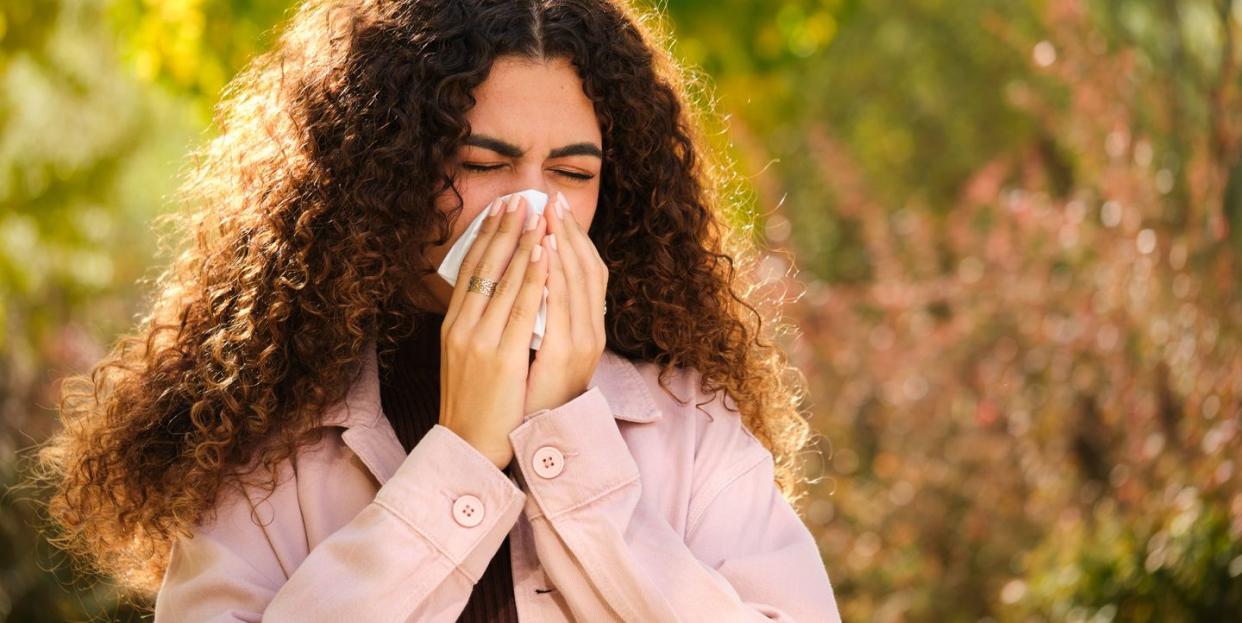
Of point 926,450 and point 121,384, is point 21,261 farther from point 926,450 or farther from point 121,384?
point 121,384

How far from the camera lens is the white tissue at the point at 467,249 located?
7.21ft

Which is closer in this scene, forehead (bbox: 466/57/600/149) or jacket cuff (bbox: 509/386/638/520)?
jacket cuff (bbox: 509/386/638/520)

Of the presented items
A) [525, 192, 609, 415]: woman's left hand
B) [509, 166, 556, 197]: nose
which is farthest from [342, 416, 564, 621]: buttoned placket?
[509, 166, 556, 197]: nose

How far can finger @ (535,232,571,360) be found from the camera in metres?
2.19

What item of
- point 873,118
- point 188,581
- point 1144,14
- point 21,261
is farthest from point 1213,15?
point 21,261

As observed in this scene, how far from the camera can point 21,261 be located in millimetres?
8586

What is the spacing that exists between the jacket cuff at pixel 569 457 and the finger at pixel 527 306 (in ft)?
0.37

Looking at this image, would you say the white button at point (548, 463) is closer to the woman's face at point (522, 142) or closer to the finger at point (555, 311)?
the finger at point (555, 311)

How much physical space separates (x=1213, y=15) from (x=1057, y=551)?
2063mm

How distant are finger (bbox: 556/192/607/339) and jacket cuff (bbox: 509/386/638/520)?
12 cm

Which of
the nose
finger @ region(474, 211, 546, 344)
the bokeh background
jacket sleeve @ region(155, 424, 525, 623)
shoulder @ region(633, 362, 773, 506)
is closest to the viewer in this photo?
jacket sleeve @ region(155, 424, 525, 623)

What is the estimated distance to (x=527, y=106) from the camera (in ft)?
7.42

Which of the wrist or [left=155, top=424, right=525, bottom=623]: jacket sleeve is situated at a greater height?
the wrist

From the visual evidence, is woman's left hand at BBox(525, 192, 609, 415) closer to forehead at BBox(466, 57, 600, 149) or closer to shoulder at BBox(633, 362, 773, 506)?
forehead at BBox(466, 57, 600, 149)
